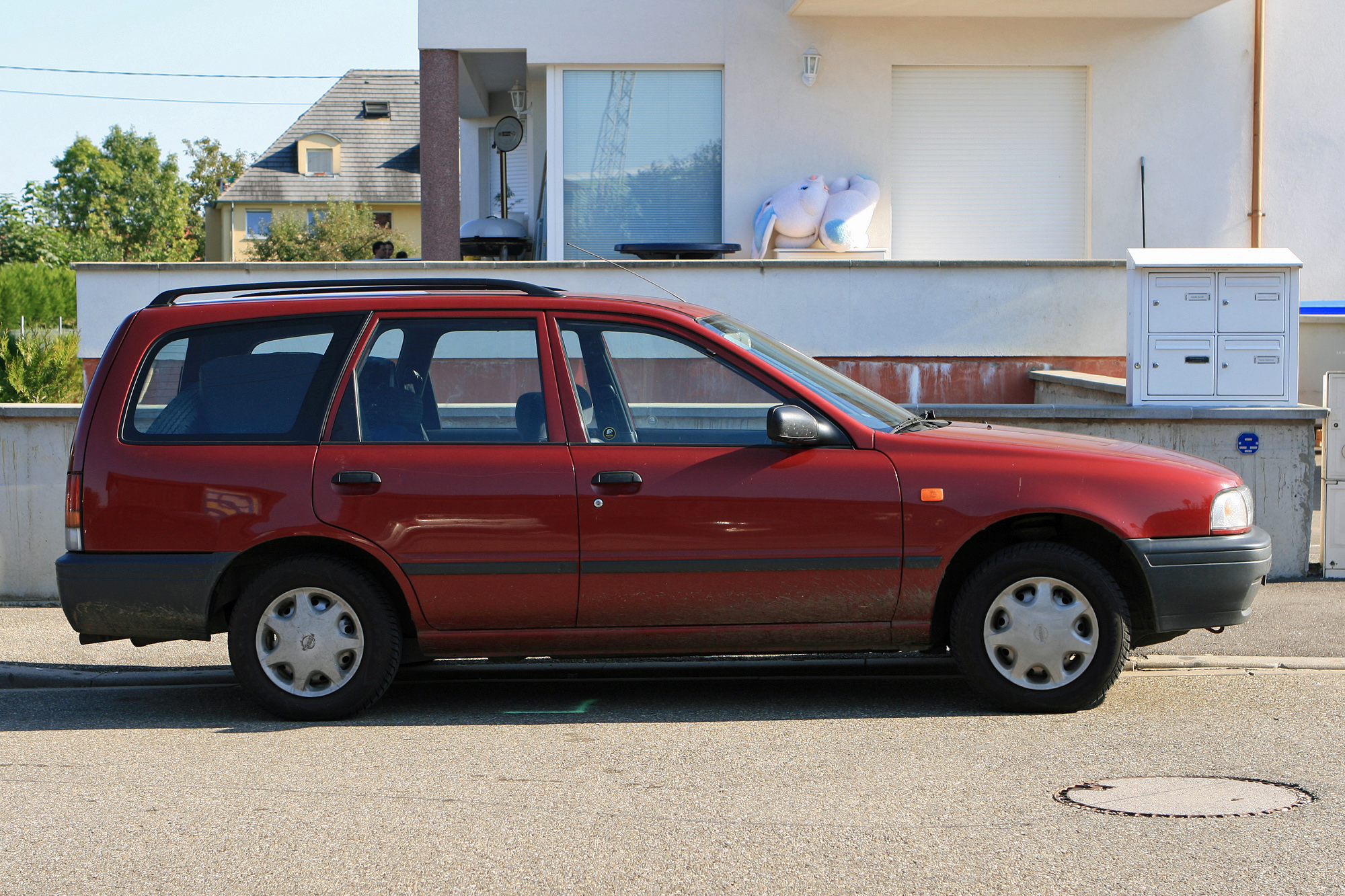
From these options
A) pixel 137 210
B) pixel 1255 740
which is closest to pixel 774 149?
pixel 1255 740

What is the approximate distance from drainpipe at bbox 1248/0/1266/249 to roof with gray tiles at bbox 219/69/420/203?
4446cm

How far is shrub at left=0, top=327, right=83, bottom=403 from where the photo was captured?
1702 centimetres

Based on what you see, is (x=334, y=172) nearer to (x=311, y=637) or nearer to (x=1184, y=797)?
(x=311, y=637)

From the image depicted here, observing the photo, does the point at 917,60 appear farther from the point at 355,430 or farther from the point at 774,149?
the point at 355,430

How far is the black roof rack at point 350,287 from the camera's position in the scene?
5961mm

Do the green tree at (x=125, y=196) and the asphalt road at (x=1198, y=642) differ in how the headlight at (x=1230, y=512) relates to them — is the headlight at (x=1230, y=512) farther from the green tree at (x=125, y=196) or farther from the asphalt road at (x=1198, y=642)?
the green tree at (x=125, y=196)

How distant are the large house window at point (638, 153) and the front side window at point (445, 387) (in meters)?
10.2

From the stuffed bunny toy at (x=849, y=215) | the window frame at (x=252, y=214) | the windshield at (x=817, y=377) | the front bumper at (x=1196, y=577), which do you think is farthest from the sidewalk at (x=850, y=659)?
the window frame at (x=252, y=214)

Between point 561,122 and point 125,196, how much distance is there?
208ft

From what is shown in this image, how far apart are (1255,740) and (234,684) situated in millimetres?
4669

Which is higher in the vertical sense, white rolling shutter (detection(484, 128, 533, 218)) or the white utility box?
white rolling shutter (detection(484, 128, 533, 218))

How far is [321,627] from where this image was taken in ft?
18.7

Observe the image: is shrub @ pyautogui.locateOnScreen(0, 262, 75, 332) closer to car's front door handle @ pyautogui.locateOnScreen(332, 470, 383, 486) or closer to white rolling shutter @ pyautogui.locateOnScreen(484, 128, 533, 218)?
white rolling shutter @ pyautogui.locateOnScreen(484, 128, 533, 218)

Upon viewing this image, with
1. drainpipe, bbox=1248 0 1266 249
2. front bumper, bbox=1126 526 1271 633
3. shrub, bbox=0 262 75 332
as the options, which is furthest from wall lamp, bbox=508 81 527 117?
shrub, bbox=0 262 75 332
